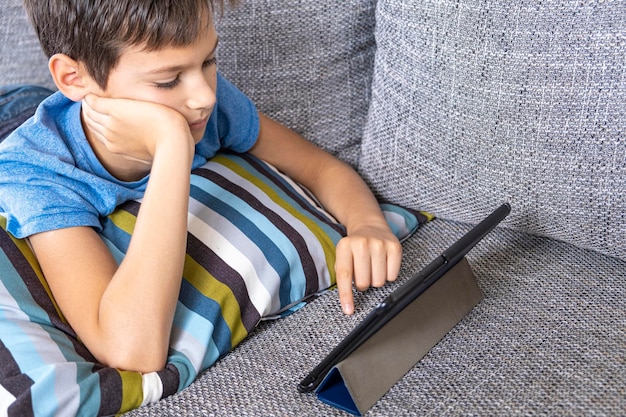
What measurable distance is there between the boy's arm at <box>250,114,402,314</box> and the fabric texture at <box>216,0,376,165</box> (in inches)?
2.2

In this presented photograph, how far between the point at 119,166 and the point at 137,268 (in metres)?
0.23

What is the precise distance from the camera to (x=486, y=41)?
1.02 meters

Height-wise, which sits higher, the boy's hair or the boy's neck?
the boy's hair

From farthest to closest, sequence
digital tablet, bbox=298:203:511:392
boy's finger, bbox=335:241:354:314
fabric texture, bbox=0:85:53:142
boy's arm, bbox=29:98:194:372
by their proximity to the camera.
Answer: fabric texture, bbox=0:85:53:142 < boy's finger, bbox=335:241:354:314 < boy's arm, bbox=29:98:194:372 < digital tablet, bbox=298:203:511:392

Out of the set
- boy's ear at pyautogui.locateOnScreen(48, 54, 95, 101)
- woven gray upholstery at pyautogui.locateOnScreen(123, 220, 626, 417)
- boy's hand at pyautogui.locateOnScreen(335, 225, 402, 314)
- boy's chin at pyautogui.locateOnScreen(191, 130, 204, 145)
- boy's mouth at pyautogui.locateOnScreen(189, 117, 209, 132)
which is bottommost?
woven gray upholstery at pyautogui.locateOnScreen(123, 220, 626, 417)

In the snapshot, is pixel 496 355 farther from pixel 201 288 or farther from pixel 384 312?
pixel 201 288

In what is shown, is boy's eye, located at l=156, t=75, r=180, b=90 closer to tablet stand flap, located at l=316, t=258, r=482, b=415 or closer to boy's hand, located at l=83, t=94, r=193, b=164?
boy's hand, located at l=83, t=94, r=193, b=164

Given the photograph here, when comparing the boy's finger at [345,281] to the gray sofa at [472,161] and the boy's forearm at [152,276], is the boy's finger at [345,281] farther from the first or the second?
the boy's forearm at [152,276]

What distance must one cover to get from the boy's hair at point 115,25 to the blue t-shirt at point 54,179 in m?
0.10

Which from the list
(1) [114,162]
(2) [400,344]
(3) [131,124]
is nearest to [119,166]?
→ (1) [114,162]

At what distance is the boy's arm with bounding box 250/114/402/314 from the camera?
100 centimetres

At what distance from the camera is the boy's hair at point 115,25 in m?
0.92

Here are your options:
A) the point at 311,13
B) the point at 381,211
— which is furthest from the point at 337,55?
the point at 381,211

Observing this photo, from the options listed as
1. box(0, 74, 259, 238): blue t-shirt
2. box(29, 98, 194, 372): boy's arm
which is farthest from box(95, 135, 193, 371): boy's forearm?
box(0, 74, 259, 238): blue t-shirt
